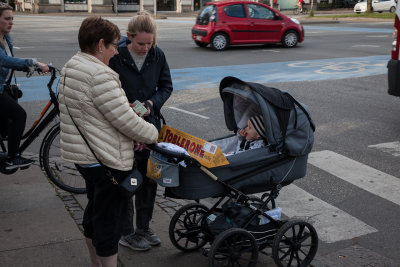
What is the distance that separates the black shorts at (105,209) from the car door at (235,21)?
1598 cm

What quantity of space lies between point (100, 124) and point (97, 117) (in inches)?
1.8

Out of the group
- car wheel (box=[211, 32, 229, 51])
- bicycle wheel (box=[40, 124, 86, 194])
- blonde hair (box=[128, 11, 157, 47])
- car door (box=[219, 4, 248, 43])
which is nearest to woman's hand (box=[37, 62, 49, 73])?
bicycle wheel (box=[40, 124, 86, 194])

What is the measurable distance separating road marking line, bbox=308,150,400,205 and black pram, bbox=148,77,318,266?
2007 mm

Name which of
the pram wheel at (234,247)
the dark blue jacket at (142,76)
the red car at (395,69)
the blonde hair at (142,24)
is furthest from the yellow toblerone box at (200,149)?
the red car at (395,69)

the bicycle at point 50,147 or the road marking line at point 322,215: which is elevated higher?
the bicycle at point 50,147

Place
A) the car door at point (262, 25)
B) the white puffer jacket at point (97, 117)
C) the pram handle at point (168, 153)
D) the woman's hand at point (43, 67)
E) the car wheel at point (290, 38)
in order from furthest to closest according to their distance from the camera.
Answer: the car wheel at point (290, 38)
the car door at point (262, 25)
the woman's hand at point (43, 67)
the pram handle at point (168, 153)
the white puffer jacket at point (97, 117)

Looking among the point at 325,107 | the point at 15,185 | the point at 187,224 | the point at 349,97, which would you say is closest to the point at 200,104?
the point at 325,107

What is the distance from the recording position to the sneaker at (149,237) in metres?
4.29

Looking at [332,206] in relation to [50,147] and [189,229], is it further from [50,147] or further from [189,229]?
[50,147]

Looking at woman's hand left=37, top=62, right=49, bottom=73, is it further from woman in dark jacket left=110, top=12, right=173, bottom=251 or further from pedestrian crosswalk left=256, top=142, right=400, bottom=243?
pedestrian crosswalk left=256, top=142, right=400, bottom=243

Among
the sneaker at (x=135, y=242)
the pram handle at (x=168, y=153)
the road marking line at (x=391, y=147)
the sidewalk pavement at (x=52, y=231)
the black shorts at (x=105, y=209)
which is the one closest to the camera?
the black shorts at (x=105, y=209)

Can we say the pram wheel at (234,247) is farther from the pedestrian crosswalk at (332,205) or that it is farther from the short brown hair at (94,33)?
the short brown hair at (94,33)

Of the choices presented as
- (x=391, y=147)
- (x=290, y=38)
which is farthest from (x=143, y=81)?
(x=290, y=38)

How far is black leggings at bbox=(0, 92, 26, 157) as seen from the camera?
205 inches
